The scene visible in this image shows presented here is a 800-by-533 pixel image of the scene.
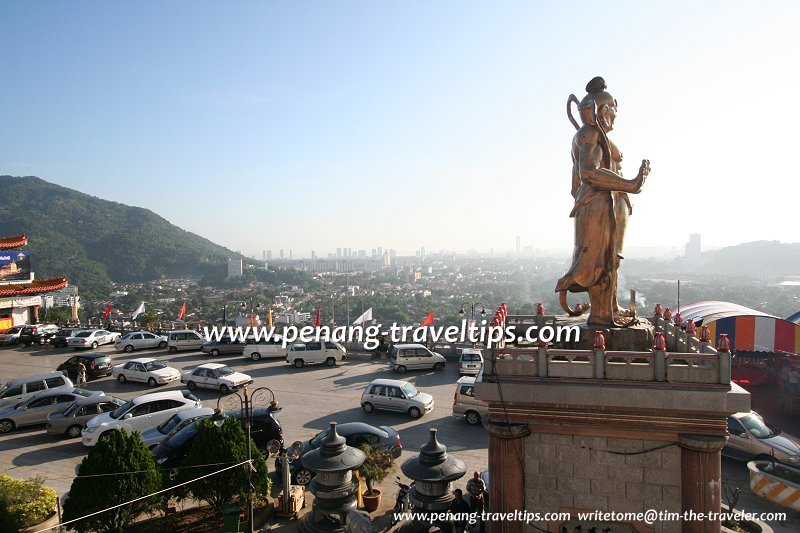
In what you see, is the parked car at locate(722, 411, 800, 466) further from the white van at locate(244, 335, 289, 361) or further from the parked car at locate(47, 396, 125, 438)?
the white van at locate(244, 335, 289, 361)

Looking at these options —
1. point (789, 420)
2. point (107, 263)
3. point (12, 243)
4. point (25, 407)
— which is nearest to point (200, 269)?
point (107, 263)

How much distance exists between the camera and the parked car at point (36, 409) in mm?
14102

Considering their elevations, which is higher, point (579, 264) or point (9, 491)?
point (579, 264)

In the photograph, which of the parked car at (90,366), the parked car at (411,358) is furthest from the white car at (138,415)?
the parked car at (411,358)

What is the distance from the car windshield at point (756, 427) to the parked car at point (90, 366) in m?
23.4

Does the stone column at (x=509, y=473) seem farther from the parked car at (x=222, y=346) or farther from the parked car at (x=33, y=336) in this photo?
the parked car at (x=33, y=336)

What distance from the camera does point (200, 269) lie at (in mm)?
120375

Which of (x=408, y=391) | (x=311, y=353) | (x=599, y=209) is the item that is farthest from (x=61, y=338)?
(x=599, y=209)

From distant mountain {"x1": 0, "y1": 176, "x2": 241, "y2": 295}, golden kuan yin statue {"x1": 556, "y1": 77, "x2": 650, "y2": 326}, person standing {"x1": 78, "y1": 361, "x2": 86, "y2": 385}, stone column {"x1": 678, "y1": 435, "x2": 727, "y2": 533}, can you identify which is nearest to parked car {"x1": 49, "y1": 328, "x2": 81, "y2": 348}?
person standing {"x1": 78, "y1": 361, "x2": 86, "y2": 385}

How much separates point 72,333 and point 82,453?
16.7m

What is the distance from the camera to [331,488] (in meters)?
8.48

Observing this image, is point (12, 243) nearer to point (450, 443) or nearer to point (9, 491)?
point (9, 491)

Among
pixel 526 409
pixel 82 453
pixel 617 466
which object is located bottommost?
pixel 82 453

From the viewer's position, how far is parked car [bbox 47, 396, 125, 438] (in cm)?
1350
